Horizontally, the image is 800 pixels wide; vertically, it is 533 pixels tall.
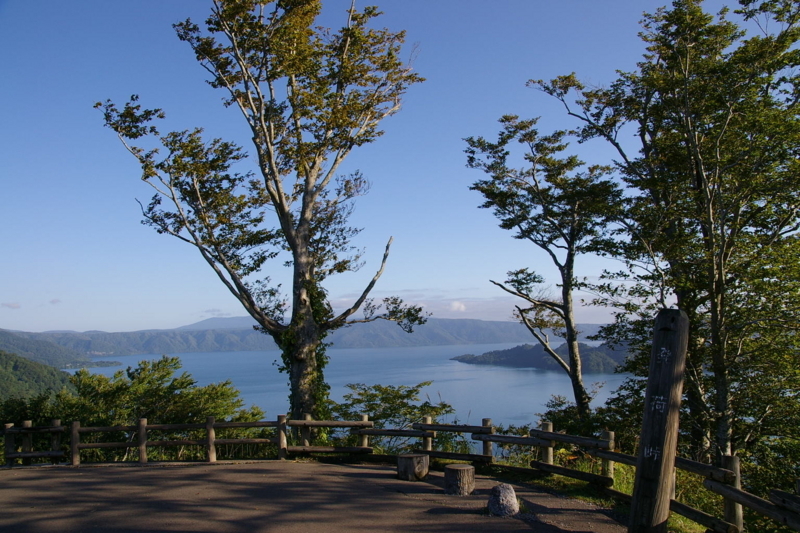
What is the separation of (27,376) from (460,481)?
64718 mm

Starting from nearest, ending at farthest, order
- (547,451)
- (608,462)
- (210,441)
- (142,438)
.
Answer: (608,462) → (547,451) → (210,441) → (142,438)

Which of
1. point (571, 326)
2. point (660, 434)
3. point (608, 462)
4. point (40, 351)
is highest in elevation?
point (571, 326)

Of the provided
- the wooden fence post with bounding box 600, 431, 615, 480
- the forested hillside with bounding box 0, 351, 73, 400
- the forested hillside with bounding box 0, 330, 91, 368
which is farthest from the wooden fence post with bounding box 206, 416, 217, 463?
the forested hillside with bounding box 0, 330, 91, 368

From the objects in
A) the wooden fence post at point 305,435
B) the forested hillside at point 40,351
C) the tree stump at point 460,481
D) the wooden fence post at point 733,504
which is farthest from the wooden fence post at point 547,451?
the forested hillside at point 40,351

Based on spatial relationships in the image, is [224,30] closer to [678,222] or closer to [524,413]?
[678,222]

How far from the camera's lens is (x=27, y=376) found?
188 feet

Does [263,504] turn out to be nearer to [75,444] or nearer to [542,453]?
[542,453]

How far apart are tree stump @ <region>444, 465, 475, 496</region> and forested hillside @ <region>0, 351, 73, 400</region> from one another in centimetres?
5475

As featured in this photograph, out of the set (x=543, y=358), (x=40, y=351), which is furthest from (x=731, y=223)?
(x=40, y=351)

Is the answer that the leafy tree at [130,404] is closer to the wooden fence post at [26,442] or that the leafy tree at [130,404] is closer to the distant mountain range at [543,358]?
the wooden fence post at [26,442]

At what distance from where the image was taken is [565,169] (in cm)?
1942

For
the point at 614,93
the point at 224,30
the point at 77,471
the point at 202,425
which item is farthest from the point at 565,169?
the point at 77,471

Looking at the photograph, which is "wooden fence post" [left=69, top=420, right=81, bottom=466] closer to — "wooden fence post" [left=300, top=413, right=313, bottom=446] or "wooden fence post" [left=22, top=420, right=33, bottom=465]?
"wooden fence post" [left=22, top=420, right=33, bottom=465]

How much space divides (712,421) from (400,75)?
1231 cm
